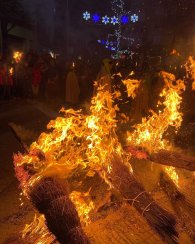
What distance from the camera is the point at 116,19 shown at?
88.7 ft

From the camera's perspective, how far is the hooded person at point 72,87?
13.0 metres

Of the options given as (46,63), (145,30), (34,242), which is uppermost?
(145,30)

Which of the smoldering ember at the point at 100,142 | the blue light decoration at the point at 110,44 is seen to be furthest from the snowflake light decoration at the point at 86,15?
the smoldering ember at the point at 100,142

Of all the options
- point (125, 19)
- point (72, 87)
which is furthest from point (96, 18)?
point (72, 87)

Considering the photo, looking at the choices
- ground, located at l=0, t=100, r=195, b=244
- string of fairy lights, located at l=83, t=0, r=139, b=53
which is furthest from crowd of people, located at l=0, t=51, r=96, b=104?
string of fairy lights, located at l=83, t=0, r=139, b=53

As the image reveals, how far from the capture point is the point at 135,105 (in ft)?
34.5

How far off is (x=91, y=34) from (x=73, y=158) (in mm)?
25833

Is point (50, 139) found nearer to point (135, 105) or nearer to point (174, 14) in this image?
point (135, 105)

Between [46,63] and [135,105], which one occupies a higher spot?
[46,63]

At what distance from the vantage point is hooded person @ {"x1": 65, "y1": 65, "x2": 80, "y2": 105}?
42.5 feet

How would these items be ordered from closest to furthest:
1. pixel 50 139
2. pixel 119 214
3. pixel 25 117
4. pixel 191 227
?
pixel 191 227
pixel 119 214
pixel 50 139
pixel 25 117

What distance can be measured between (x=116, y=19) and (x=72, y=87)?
53.8 feet

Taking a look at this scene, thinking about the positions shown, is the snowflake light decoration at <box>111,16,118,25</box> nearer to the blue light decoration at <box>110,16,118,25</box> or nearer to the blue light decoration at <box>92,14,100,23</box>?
the blue light decoration at <box>110,16,118,25</box>

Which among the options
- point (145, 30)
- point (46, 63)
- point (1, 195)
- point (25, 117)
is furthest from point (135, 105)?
point (145, 30)
